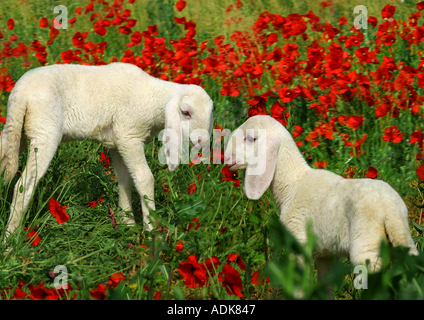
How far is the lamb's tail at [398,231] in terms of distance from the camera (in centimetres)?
209

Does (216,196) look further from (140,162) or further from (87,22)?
(87,22)

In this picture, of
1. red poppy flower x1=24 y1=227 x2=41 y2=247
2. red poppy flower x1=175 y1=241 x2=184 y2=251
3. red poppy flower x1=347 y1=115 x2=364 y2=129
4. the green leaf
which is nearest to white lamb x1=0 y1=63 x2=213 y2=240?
red poppy flower x1=24 y1=227 x2=41 y2=247

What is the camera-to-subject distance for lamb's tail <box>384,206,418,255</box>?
2086mm

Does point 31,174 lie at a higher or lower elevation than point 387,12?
lower

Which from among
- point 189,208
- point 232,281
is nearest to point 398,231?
point 232,281

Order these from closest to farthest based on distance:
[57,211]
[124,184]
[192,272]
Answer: [192,272]
[57,211]
[124,184]

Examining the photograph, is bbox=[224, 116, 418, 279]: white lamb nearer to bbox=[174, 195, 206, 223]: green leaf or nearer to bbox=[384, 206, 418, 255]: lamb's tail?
bbox=[384, 206, 418, 255]: lamb's tail

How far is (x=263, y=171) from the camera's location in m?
2.61

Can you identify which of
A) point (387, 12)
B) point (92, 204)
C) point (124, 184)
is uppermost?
point (387, 12)

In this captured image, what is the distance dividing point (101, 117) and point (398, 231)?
6.66ft

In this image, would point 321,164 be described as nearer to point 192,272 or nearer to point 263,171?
point 263,171

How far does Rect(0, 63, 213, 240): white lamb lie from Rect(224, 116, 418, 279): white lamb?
601 mm

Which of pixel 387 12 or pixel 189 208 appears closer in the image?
pixel 189 208

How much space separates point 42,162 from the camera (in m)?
3.07
